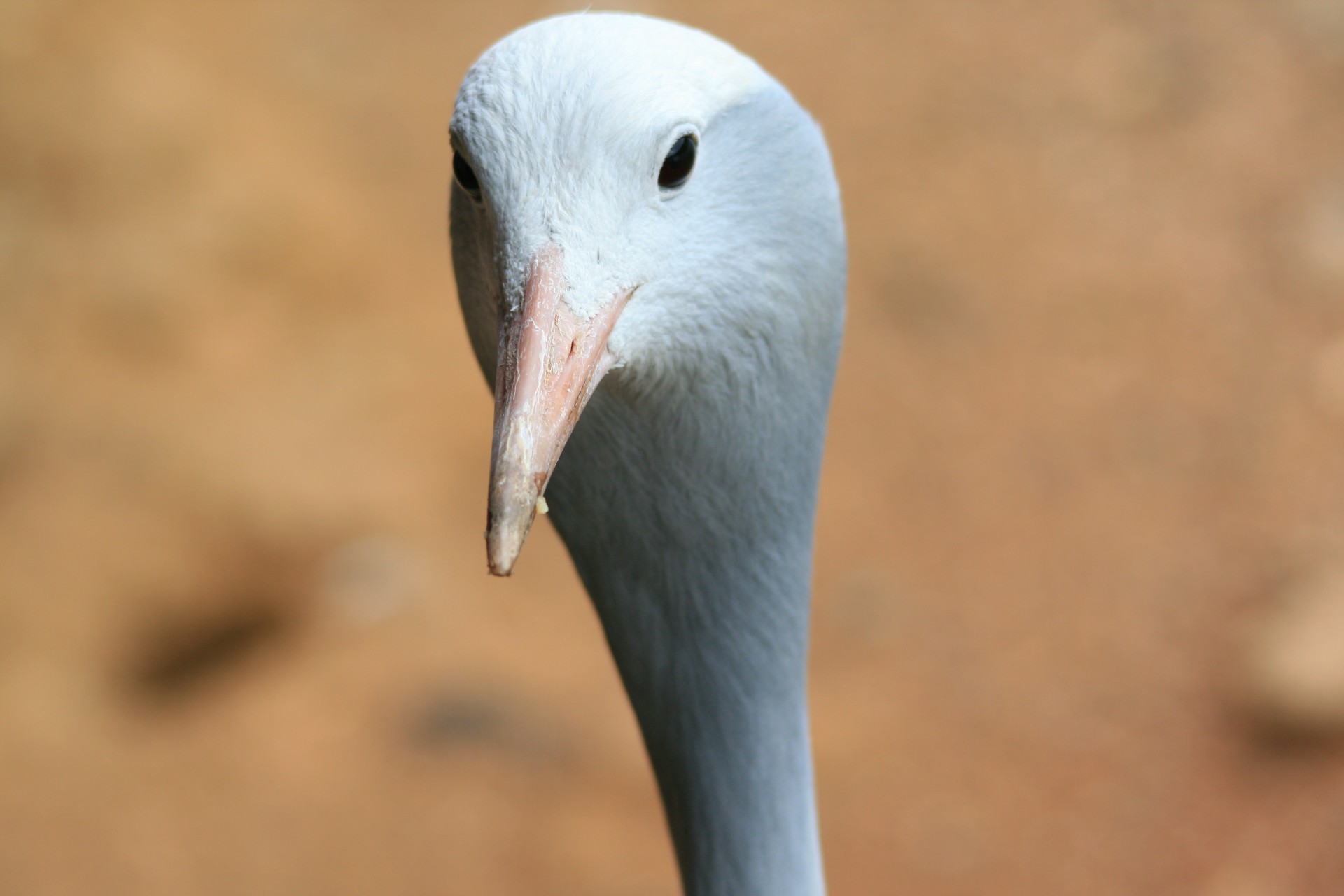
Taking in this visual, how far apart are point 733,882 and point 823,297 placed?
29.5 inches

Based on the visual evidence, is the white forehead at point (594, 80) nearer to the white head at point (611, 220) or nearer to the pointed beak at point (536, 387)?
the white head at point (611, 220)

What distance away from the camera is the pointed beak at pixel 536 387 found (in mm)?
1128

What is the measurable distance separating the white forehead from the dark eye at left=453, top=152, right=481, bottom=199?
38 mm

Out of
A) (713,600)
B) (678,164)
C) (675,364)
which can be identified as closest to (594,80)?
(678,164)

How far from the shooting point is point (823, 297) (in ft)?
4.89

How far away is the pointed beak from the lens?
1.13 m

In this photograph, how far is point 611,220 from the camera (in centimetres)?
127

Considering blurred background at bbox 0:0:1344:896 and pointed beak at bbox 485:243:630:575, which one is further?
blurred background at bbox 0:0:1344:896

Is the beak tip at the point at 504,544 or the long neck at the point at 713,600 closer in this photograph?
the beak tip at the point at 504,544

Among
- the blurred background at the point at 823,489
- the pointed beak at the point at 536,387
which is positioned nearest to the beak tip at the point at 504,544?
the pointed beak at the point at 536,387

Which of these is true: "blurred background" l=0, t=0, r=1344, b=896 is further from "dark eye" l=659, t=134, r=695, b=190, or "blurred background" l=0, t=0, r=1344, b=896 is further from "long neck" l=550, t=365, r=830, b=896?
"dark eye" l=659, t=134, r=695, b=190

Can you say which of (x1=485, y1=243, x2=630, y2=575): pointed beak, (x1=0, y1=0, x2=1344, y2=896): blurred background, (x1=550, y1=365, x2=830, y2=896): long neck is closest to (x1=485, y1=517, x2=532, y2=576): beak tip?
(x1=485, y1=243, x2=630, y2=575): pointed beak

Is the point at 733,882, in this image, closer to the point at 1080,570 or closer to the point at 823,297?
the point at 823,297

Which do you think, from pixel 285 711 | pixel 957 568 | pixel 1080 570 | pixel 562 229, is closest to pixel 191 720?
pixel 285 711
